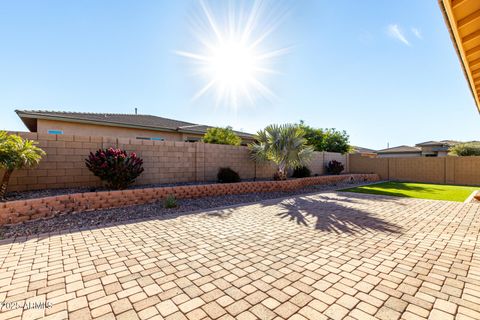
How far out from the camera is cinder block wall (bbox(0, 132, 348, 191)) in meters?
6.52

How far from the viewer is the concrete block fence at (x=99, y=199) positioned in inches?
202

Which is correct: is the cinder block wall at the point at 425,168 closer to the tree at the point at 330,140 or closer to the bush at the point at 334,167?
the tree at the point at 330,140

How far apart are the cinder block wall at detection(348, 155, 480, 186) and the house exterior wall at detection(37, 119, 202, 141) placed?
1665 cm

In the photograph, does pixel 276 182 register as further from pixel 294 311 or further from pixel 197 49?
pixel 294 311

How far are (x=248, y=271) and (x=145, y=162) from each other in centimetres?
685

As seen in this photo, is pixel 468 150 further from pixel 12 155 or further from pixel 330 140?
pixel 12 155

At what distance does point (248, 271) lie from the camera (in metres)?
3.12

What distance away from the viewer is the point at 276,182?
11070mm

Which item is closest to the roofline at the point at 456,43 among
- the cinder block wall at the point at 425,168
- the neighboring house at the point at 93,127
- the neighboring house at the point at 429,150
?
the neighboring house at the point at 93,127

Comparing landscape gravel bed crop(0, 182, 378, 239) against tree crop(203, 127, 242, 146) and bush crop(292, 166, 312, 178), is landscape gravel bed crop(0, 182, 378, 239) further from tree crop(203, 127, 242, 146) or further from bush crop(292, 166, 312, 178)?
bush crop(292, 166, 312, 178)

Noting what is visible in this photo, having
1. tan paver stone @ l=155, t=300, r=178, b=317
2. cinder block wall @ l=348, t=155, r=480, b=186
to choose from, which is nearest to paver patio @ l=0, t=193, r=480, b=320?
tan paver stone @ l=155, t=300, r=178, b=317

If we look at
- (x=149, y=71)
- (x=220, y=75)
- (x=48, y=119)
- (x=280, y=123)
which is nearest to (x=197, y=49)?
(x=220, y=75)

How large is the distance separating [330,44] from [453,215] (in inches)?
333

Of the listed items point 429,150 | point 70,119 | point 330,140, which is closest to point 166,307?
point 70,119
